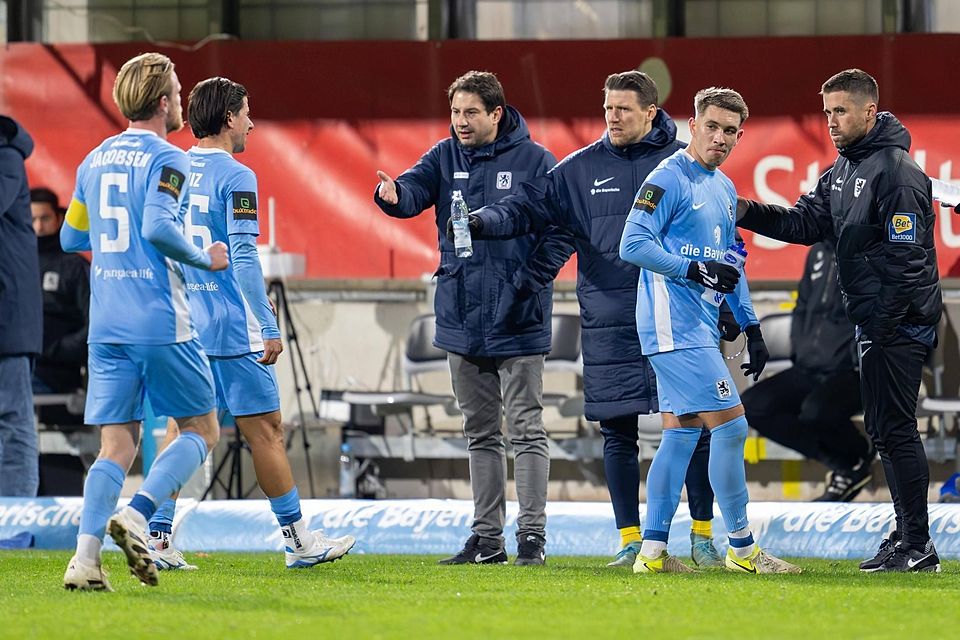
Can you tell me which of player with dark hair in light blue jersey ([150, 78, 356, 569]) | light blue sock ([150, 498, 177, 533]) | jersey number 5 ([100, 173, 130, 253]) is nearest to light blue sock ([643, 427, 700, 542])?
player with dark hair in light blue jersey ([150, 78, 356, 569])

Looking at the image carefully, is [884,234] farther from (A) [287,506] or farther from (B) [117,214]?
(B) [117,214]

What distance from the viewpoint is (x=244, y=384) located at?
233 inches

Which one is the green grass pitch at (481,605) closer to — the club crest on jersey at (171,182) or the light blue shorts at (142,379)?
the light blue shorts at (142,379)

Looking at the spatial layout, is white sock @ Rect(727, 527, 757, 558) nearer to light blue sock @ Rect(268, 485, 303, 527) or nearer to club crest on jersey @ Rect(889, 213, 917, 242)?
club crest on jersey @ Rect(889, 213, 917, 242)

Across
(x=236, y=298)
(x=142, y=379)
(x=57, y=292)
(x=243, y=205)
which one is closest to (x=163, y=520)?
(x=236, y=298)

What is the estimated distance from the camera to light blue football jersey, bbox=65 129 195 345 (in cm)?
509

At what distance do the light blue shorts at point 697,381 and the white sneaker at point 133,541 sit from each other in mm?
1996

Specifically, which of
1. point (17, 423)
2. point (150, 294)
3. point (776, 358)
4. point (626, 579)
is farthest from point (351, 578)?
point (776, 358)

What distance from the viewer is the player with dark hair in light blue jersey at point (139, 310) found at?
505 cm

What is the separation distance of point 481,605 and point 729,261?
5.93 feet

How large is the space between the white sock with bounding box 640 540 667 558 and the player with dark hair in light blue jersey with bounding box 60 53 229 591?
1.70m

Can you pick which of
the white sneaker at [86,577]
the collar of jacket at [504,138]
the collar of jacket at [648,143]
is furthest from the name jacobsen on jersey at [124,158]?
Answer: the collar of jacket at [648,143]

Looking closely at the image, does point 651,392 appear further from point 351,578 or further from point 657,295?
point 351,578

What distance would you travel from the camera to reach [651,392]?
617 centimetres
